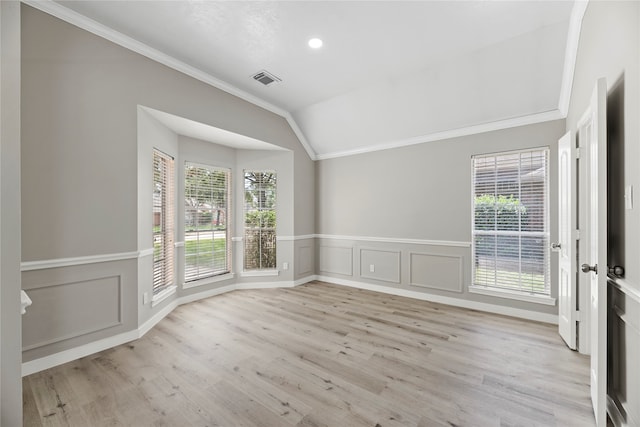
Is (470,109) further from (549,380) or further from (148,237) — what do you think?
(148,237)

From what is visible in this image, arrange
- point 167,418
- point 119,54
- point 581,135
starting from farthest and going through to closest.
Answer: point 119,54 → point 581,135 → point 167,418

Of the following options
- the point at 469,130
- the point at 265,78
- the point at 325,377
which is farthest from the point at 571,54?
the point at 325,377

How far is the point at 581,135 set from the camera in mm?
2428

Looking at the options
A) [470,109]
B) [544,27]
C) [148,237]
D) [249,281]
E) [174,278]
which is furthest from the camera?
[249,281]

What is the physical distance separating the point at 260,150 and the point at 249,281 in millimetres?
2417

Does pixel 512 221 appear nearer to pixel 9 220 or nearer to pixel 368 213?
pixel 368 213

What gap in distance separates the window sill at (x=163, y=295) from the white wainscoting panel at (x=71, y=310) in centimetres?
51

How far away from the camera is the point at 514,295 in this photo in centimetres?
348

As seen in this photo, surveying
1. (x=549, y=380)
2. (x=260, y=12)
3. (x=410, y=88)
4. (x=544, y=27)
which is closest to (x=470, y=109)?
(x=410, y=88)

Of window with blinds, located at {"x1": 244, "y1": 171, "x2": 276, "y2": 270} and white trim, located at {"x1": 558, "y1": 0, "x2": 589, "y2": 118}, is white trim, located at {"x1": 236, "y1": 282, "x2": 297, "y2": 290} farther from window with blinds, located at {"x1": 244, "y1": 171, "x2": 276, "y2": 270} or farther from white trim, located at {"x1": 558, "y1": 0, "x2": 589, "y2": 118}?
white trim, located at {"x1": 558, "y1": 0, "x2": 589, "y2": 118}

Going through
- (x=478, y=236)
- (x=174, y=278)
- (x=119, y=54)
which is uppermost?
(x=119, y=54)

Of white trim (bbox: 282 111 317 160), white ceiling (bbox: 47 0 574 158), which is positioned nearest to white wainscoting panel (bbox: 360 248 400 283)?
white ceiling (bbox: 47 0 574 158)

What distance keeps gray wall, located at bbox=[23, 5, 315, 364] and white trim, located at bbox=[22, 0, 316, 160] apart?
0.05m

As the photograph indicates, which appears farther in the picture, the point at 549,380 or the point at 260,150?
the point at 260,150
